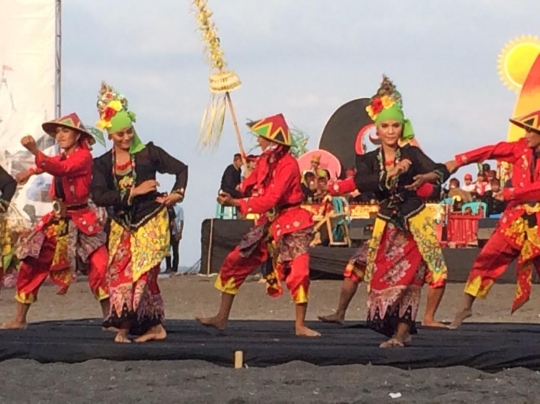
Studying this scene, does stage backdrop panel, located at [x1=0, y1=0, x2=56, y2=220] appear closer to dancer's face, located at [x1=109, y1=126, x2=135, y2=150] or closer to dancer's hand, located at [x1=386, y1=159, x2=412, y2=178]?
dancer's face, located at [x1=109, y1=126, x2=135, y2=150]

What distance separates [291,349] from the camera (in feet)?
20.6

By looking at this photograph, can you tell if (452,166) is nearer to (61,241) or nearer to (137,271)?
(137,271)

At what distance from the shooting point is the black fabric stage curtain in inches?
510

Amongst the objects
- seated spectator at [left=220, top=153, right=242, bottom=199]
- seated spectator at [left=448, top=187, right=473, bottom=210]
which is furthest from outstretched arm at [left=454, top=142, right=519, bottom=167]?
seated spectator at [left=448, top=187, right=473, bottom=210]

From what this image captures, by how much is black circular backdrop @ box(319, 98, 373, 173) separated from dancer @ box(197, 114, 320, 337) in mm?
10056

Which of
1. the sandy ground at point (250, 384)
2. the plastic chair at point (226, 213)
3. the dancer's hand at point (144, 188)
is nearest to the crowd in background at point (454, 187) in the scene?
the plastic chair at point (226, 213)

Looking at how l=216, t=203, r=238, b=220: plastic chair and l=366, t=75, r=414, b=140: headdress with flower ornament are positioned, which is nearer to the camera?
l=366, t=75, r=414, b=140: headdress with flower ornament

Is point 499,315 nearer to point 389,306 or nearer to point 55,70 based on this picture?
point 389,306

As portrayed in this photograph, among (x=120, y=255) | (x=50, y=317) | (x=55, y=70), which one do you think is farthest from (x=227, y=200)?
(x=55, y=70)

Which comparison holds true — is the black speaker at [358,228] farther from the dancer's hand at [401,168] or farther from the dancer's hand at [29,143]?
the dancer's hand at [29,143]

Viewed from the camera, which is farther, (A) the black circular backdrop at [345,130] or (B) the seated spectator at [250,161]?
(A) the black circular backdrop at [345,130]

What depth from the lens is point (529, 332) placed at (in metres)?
7.30

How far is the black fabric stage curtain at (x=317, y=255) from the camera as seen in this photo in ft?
42.5

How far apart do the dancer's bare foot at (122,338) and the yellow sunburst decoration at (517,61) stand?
11103 millimetres
